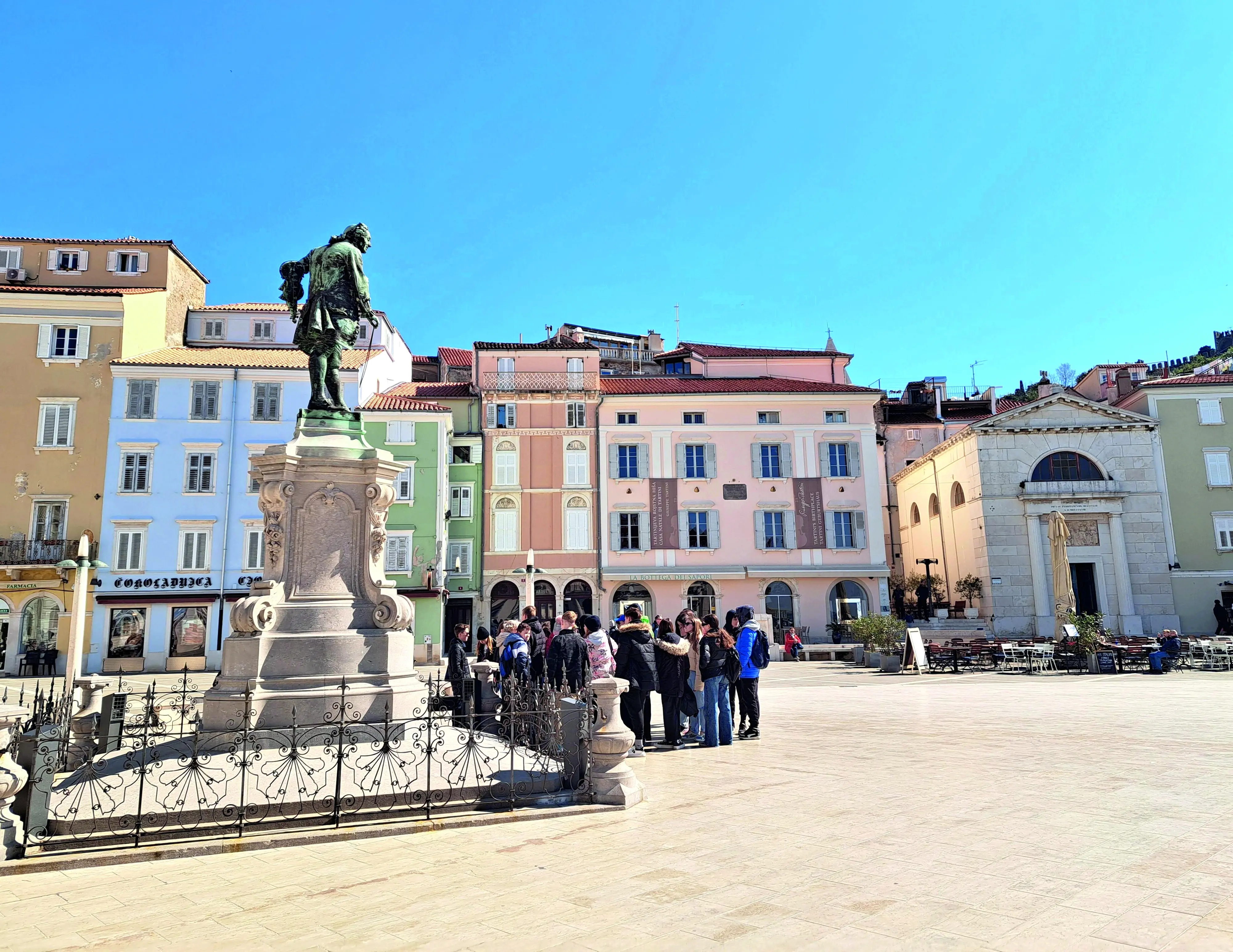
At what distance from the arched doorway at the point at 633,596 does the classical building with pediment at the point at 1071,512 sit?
1464 cm

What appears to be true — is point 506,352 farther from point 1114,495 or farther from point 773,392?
point 1114,495

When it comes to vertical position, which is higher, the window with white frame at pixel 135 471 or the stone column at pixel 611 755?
the window with white frame at pixel 135 471

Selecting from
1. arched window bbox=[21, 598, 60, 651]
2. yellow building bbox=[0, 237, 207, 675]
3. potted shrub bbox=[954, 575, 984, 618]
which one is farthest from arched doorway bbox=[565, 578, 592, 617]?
arched window bbox=[21, 598, 60, 651]

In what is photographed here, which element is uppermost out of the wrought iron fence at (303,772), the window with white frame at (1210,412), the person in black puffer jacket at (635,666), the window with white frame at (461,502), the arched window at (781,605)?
the window with white frame at (1210,412)

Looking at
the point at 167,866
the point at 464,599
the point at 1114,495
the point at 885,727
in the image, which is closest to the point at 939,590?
the point at 1114,495

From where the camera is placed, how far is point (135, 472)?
3341 centimetres

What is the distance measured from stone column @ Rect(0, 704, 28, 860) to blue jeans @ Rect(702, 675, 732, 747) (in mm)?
7468

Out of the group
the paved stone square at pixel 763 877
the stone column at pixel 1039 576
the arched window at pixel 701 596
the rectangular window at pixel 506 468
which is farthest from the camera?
the rectangular window at pixel 506 468

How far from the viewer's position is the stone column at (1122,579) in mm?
36812

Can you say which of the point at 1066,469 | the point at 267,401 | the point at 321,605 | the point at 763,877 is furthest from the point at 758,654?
the point at 1066,469

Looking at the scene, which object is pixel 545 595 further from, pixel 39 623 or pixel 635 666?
pixel 635 666

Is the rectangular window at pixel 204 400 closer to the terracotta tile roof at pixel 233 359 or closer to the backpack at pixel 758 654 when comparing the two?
the terracotta tile roof at pixel 233 359

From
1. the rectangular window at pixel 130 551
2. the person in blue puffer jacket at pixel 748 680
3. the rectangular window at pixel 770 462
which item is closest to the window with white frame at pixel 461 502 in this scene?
the rectangular window at pixel 130 551

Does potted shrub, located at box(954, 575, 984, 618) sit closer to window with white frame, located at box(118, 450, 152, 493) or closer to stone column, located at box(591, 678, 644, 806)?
stone column, located at box(591, 678, 644, 806)
